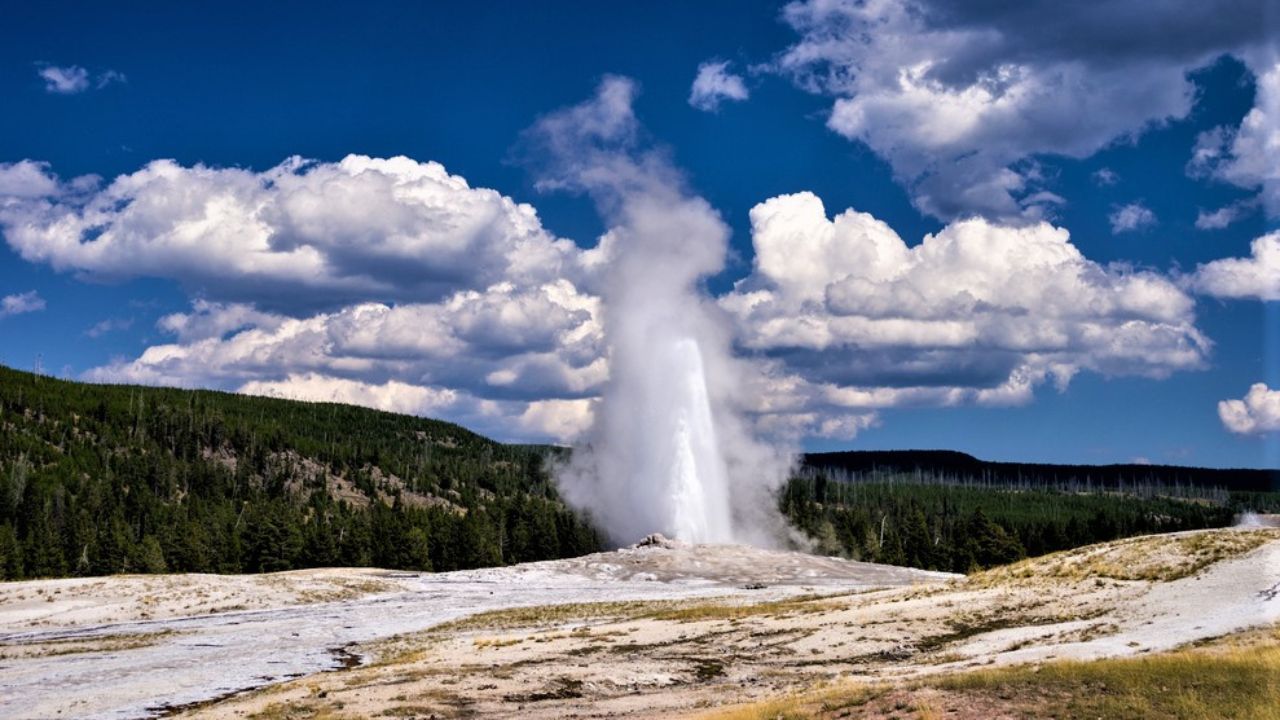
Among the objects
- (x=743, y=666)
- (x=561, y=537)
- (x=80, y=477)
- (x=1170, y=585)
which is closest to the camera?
(x=743, y=666)

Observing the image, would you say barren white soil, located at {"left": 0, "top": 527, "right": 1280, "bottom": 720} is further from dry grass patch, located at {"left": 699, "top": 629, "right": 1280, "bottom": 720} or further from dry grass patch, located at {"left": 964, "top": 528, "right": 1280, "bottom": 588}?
dry grass patch, located at {"left": 699, "top": 629, "right": 1280, "bottom": 720}

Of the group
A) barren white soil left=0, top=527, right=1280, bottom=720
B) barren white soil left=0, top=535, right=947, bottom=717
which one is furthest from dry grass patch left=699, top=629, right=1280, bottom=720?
barren white soil left=0, top=535, right=947, bottom=717

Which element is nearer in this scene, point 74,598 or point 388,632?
point 388,632

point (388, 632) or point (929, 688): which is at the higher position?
point (929, 688)

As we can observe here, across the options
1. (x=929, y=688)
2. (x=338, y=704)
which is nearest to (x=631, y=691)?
(x=338, y=704)

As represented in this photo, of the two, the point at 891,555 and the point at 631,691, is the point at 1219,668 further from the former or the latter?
the point at 891,555

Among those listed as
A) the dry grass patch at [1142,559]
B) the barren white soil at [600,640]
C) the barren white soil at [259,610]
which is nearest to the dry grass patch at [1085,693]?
the barren white soil at [600,640]

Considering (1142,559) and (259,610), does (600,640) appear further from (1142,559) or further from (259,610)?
(259,610)

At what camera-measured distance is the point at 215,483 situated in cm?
18062

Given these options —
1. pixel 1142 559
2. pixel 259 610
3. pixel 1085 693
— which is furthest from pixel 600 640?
pixel 259 610

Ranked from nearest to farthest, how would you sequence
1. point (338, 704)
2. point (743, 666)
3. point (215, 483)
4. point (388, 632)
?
point (338, 704)
point (743, 666)
point (388, 632)
point (215, 483)

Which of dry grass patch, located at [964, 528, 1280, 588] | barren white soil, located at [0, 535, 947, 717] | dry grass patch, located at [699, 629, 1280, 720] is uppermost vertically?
dry grass patch, located at [964, 528, 1280, 588]

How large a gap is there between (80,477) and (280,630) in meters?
133

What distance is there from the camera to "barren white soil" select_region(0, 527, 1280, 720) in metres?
29.3
